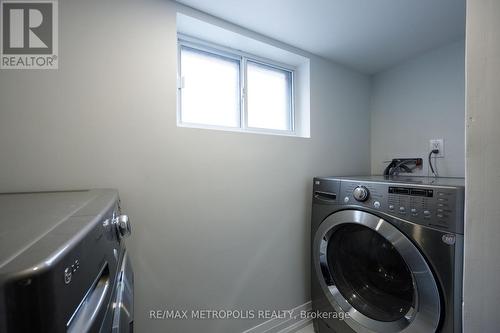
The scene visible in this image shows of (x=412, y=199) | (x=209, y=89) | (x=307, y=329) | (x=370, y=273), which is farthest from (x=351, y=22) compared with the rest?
(x=307, y=329)

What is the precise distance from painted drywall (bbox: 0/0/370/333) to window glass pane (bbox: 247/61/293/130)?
0.26 meters

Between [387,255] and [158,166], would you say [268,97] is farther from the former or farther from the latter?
[387,255]

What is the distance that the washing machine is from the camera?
781 millimetres

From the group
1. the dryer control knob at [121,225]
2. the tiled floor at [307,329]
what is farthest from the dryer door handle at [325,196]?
the dryer control knob at [121,225]

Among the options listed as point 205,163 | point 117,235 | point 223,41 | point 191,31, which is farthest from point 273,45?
point 117,235

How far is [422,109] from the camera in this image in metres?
1.60

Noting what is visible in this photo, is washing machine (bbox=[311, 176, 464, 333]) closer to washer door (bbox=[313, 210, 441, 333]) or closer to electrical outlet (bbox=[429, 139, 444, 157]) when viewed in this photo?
washer door (bbox=[313, 210, 441, 333])

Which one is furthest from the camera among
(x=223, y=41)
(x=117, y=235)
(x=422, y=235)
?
(x=223, y=41)

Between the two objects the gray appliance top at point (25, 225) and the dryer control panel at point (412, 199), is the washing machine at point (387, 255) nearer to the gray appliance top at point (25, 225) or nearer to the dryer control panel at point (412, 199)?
the dryer control panel at point (412, 199)

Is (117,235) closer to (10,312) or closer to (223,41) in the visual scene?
(10,312)

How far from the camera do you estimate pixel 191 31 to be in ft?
3.88

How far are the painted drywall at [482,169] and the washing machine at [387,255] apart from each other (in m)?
0.18

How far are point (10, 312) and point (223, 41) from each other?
Answer: 56.6 inches

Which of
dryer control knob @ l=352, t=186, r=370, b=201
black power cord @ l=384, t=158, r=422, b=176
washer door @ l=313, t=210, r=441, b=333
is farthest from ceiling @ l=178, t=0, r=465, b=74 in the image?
washer door @ l=313, t=210, r=441, b=333
